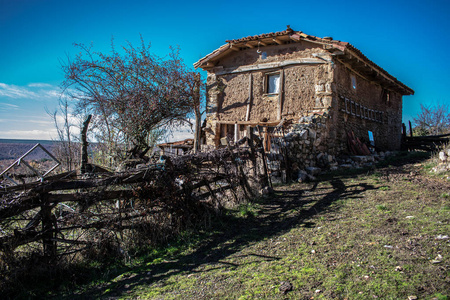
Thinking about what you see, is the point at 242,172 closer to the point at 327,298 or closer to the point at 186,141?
the point at 327,298

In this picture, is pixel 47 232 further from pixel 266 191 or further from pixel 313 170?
pixel 313 170

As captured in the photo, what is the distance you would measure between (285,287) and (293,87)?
31.1 feet

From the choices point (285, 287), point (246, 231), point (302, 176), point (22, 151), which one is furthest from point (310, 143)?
point (22, 151)

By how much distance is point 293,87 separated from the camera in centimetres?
1134

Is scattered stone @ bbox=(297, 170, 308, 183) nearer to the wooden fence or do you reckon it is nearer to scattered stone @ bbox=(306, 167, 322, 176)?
scattered stone @ bbox=(306, 167, 322, 176)

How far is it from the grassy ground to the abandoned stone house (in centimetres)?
456

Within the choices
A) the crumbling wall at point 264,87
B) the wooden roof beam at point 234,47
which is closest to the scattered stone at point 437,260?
the crumbling wall at point 264,87

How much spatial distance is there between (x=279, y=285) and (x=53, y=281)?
296 centimetres

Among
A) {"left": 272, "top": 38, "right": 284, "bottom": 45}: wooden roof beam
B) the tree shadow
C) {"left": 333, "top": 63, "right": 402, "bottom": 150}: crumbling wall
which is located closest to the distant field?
the tree shadow

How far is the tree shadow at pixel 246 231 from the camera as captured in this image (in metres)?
3.71

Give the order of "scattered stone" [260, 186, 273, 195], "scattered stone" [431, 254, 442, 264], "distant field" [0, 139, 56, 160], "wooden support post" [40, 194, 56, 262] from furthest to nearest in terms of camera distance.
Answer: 1. "distant field" [0, 139, 56, 160]
2. "scattered stone" [260, 186, 273, 195]
3. "wooden support post" [40, 194, 56, 262]
4. "scattered stone" [431, 254, 442, 264]

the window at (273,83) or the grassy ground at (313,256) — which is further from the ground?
the window at (273,83)

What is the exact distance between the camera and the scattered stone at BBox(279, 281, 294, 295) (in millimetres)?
2877

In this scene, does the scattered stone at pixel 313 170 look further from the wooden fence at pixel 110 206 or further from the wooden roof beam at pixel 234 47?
the wooden roof beam at pixel 234 47
